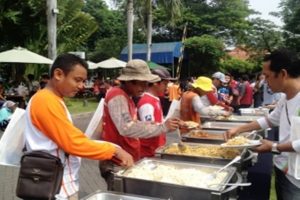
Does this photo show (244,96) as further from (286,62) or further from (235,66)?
(235,66)

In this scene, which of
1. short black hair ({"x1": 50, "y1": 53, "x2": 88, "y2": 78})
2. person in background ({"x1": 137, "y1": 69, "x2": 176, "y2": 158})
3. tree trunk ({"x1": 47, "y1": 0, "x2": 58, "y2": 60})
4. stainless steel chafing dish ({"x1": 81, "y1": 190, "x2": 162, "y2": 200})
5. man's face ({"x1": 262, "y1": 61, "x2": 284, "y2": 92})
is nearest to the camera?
stainless steel chafing dish ({"x1": 81, "y1": 190, "x2": 162, "y2": 200})

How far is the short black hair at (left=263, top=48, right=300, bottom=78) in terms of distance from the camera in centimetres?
235

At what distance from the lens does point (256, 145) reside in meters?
2.65

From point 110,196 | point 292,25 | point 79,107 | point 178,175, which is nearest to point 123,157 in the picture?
point 110,196

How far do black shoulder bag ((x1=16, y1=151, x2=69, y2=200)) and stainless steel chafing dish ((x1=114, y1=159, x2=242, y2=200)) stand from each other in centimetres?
36

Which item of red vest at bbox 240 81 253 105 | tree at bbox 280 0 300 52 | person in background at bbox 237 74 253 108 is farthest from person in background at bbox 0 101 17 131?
tree at bbox 280 0 300 52

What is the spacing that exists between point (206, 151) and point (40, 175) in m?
1.35

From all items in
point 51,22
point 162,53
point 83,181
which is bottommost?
point 83,181

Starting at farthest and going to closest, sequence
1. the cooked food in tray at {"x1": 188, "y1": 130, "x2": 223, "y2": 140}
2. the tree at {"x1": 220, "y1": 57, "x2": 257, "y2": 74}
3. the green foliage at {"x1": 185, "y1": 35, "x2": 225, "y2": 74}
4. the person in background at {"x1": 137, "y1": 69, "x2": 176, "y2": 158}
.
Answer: the tree at {"x1": 220, "y1": 57, "x2": 257, "y2": 74}, the green foliage at {"x1": 185, "y1": 35, "x2": 225, "y2": 74}, the cooked food in tray at {"x1": 188, "y1": 130, "x2": 223, "y2": 140}, the person in background at {"x1": 137, "y1": 69, "x2": 176, "y2": 158}

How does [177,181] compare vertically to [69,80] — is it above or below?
below

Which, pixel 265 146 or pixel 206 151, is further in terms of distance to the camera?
pixel 206 151

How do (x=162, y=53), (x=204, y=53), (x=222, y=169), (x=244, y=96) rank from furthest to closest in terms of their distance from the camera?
(x=204, y=53) < (x=162, y=53) < (x=244, y=96) < (x=222, y=169)

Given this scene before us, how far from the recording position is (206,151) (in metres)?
2.90

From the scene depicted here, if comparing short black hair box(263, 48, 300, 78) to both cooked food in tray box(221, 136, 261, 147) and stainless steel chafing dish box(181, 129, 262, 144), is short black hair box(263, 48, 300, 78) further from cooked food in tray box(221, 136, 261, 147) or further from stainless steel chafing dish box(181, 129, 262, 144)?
stainless steel chafing dish box(181, 129, 262, 144)
